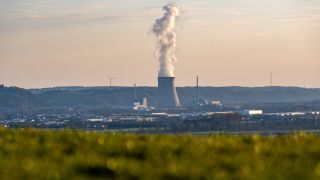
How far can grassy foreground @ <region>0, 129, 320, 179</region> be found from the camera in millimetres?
12047

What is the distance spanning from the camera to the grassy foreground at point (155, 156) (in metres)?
12.0

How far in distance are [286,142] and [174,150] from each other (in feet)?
7.62

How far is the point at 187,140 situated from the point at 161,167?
116 inches

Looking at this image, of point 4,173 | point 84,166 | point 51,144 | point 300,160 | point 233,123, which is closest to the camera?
point 4,173

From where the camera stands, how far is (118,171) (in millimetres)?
12195

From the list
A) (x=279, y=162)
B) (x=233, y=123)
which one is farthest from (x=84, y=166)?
(x=233, y=123)

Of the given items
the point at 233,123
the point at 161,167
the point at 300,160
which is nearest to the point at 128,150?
the point at 161,167

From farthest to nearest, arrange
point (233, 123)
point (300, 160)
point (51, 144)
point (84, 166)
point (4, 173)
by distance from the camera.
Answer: point (233, 123) < point (51, 144) < point (300, 160) < point (84, 166) < point (4, 173)

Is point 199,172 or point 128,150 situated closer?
point 199,172

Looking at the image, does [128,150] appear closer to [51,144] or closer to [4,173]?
[51,144]

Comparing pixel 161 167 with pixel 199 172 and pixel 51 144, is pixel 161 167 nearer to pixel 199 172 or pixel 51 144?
pixel 199 172

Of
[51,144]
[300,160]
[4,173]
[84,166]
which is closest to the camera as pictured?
[4,173]

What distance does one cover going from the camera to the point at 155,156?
13500mm

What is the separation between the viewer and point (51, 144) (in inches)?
584
